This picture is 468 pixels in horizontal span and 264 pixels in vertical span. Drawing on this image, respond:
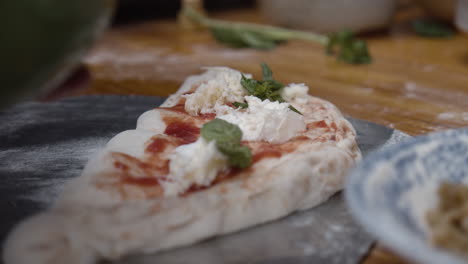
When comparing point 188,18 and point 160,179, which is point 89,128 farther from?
point 188,18

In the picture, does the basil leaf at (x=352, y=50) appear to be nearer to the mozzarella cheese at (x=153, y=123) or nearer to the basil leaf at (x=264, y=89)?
the basil leaf at (x=264, y=89)

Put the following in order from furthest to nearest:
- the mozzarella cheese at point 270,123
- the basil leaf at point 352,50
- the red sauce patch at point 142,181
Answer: the basil leaf at point 352,50, the mozzarella cheese at point 270,123, the red sauce patch at point 142,181

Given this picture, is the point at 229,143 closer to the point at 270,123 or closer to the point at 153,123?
the point at 270,123

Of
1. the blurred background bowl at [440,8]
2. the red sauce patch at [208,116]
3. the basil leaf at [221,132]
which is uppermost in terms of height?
the blurred background bowl at [440,8]

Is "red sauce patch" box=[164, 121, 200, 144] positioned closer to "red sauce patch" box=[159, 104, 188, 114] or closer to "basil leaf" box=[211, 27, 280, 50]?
"red sauce patch" box=[159, 104, 188, 114]

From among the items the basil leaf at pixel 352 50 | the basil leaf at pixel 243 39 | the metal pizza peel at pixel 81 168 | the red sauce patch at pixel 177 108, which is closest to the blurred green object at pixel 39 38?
the metal pizza peel at pixel 81 168

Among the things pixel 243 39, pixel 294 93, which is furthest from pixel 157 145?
pixel 243 39

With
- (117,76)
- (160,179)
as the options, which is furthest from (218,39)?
(160,179)
